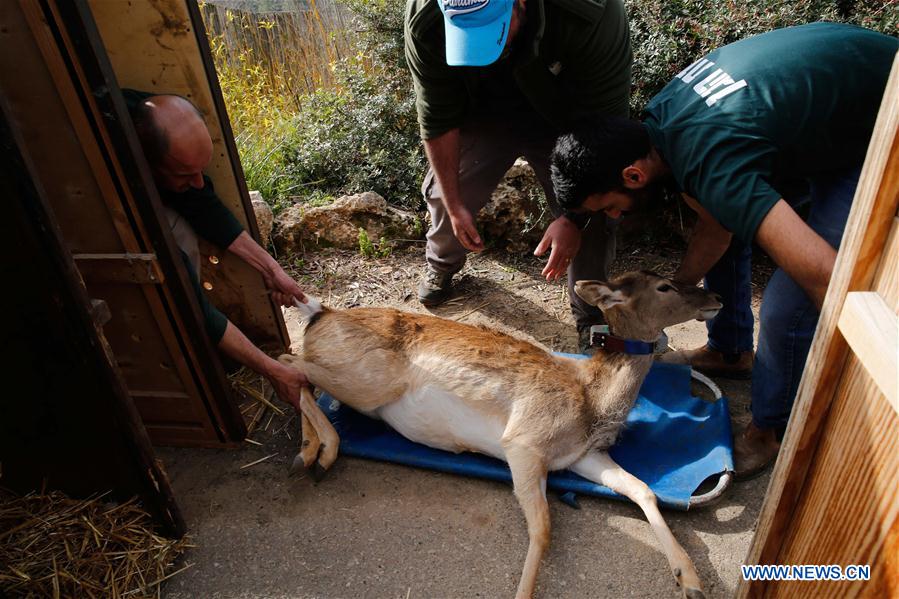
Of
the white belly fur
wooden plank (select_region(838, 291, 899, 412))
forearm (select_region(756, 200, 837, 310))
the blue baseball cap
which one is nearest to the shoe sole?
the white belly fur

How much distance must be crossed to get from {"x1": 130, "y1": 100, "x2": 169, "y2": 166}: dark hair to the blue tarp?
176 cm

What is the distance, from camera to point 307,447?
3.36 meters

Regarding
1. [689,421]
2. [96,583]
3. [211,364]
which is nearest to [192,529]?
[96,583]

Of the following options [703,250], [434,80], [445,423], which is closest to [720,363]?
[703,250]

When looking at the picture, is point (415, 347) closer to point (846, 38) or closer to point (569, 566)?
point (569, 566)

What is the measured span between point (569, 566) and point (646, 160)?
1996 millimetres

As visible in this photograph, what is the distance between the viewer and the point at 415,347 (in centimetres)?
352

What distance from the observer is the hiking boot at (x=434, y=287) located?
502cm

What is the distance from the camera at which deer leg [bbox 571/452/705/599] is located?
2687mm

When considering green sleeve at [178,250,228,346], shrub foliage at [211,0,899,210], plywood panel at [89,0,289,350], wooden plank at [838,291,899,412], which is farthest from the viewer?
shrub foliage at [211,0,899,210]

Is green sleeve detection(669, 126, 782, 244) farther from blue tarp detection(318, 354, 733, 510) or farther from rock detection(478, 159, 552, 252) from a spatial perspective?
rock detection(478, 159, 552, 252)

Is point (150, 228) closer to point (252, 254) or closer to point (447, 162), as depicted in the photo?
point (252, 254)
